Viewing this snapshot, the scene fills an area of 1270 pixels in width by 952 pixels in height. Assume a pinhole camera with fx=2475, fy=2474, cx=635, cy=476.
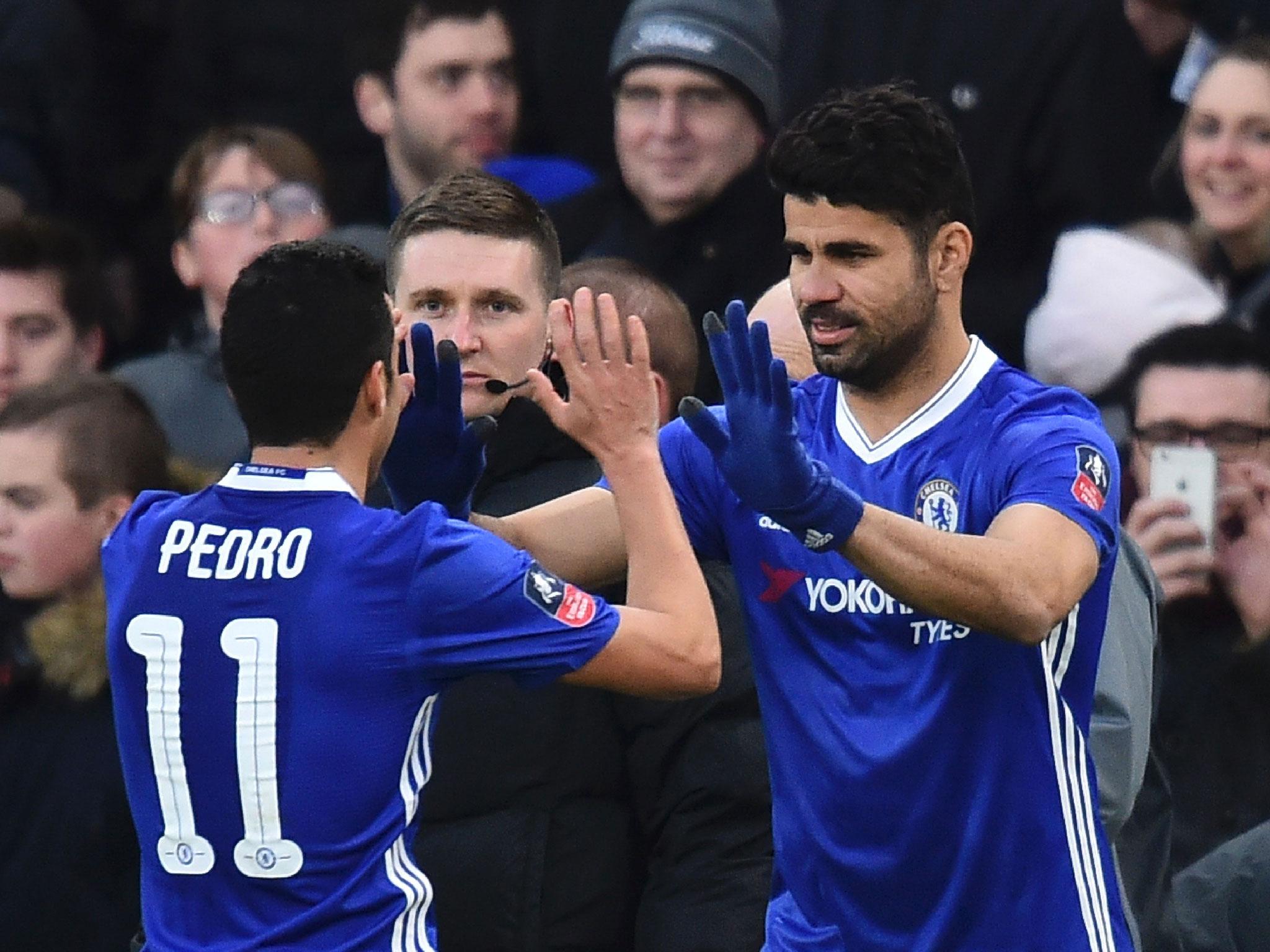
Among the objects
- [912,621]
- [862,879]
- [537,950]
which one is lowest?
[537,950]

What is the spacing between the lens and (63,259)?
695 centimetres

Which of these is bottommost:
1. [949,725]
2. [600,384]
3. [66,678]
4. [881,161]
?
[66,678]

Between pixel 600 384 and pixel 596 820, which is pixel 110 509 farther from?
pixel 600 384

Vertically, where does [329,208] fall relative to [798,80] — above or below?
below

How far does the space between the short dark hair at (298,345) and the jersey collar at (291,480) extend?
0.15 ft

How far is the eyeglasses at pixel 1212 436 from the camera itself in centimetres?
556

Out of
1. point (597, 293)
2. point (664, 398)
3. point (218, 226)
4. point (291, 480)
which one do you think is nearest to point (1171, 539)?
point (664, 398)

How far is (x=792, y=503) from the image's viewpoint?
3.59 metres

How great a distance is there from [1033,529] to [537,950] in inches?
52.5

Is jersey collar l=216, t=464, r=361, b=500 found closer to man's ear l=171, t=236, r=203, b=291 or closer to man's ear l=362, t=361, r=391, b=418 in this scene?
man's ear l=362, t=361, r=391, b=418

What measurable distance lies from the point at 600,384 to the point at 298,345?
0.49 meters

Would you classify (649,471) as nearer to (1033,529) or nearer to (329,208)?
(1033,529)

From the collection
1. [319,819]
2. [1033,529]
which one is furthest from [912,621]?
[319,819]

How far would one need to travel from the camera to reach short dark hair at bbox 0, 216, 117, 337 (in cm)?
691
